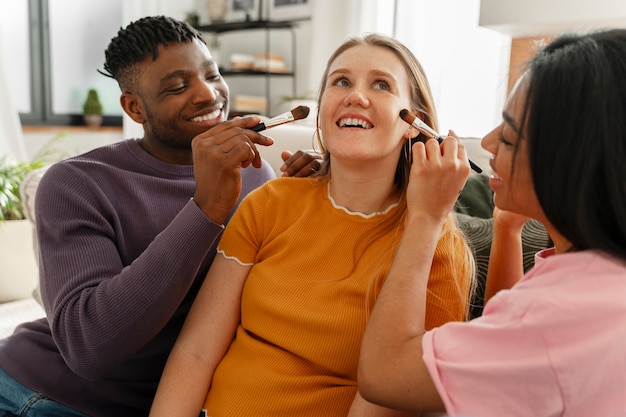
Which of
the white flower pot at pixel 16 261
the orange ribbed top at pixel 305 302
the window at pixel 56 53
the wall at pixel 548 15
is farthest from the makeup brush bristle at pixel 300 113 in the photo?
the window at pixel 56 53

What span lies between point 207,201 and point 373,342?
415 mm

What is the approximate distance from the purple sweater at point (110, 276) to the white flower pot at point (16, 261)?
1.51 metres

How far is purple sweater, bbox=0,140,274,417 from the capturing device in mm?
1051

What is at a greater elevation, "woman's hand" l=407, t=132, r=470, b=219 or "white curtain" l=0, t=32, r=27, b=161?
"woman's hand" l=407, t=132, r=470, b=219

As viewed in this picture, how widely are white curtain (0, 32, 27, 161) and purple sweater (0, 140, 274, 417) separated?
11.1 ft

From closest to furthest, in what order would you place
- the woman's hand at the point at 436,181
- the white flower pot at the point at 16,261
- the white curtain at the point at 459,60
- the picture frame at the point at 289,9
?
the woman's hand at the point at 436,181 → the white flower pot at the point at 16,261 → the white curtain at the point at 459,60 → the picture frame at the point at 289,9

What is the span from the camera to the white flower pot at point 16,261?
2684 millimetres

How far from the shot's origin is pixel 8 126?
4.32m

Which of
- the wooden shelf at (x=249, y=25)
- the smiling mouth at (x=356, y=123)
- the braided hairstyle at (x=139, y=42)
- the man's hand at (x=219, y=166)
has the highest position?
the wooden shelf at (x=249, y=25)

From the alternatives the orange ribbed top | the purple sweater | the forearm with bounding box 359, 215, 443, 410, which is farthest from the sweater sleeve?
the forearm with bounding box 359, 215, 443, 410

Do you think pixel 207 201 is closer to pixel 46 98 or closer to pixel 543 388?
pixel 543 388

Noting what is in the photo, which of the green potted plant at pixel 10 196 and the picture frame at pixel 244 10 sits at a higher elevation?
the picture frame at pixel 244 10

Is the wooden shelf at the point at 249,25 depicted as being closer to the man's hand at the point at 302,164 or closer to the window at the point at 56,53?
the window at the point at 56,53

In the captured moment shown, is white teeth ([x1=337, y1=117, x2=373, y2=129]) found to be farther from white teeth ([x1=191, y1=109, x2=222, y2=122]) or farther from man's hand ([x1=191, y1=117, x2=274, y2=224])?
white teeth ([x1=191, y1=109, x2=222, y2=122])
